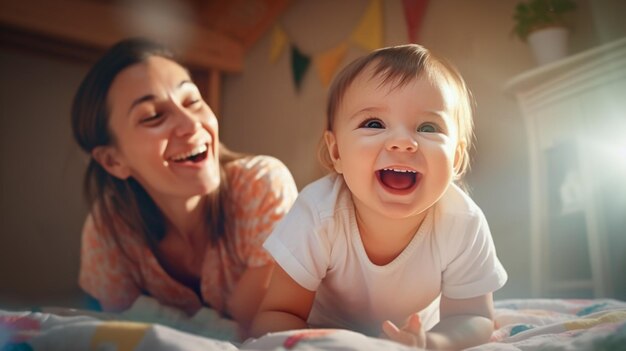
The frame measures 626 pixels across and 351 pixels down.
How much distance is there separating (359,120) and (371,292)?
19cm

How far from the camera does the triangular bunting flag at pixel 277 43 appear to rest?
1.66 m

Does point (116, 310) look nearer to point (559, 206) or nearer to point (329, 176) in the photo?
point (329, 176)

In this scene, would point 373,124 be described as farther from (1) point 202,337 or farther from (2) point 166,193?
(2) point 166,193

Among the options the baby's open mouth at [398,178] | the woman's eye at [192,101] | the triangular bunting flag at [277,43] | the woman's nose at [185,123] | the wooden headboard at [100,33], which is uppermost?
the wooden headboard at [100,33]

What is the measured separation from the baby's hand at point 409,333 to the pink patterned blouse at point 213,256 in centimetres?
35

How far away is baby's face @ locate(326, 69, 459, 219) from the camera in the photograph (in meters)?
0.53

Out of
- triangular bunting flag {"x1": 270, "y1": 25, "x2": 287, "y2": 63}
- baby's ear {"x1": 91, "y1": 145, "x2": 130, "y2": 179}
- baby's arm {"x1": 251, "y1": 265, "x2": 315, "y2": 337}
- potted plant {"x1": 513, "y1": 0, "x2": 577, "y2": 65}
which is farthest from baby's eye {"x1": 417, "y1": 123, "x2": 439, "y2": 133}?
triangular bunting flag {"x1": 270, "y1": 25, "x2": 287, "y2": 63}

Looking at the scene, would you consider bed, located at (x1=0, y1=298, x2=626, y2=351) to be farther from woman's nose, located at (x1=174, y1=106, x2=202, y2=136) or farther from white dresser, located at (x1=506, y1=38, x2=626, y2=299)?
white dresser, located at (x1=506, y1=38, x2=626, y2=299)

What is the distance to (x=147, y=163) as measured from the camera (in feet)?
2.66

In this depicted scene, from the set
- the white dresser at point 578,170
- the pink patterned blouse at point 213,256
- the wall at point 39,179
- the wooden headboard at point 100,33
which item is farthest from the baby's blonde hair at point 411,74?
the wooden headboard at point 100,33

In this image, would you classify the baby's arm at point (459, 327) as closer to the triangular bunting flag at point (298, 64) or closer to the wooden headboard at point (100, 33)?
the triangular bunting flag at point (298, 64)

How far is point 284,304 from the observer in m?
0.62

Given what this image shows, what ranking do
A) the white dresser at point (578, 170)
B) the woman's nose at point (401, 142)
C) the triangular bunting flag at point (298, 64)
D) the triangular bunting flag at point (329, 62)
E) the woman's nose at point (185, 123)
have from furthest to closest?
the triangular bunting flag at point (298, 64) < the triangular bunting flag at point (329, 62) < the white dresser at point (578, 170) < the woman's nose at point (185, 123) < the woman's nose at point (401, 142)

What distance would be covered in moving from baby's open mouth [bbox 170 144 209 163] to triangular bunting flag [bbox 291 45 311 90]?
73cm
